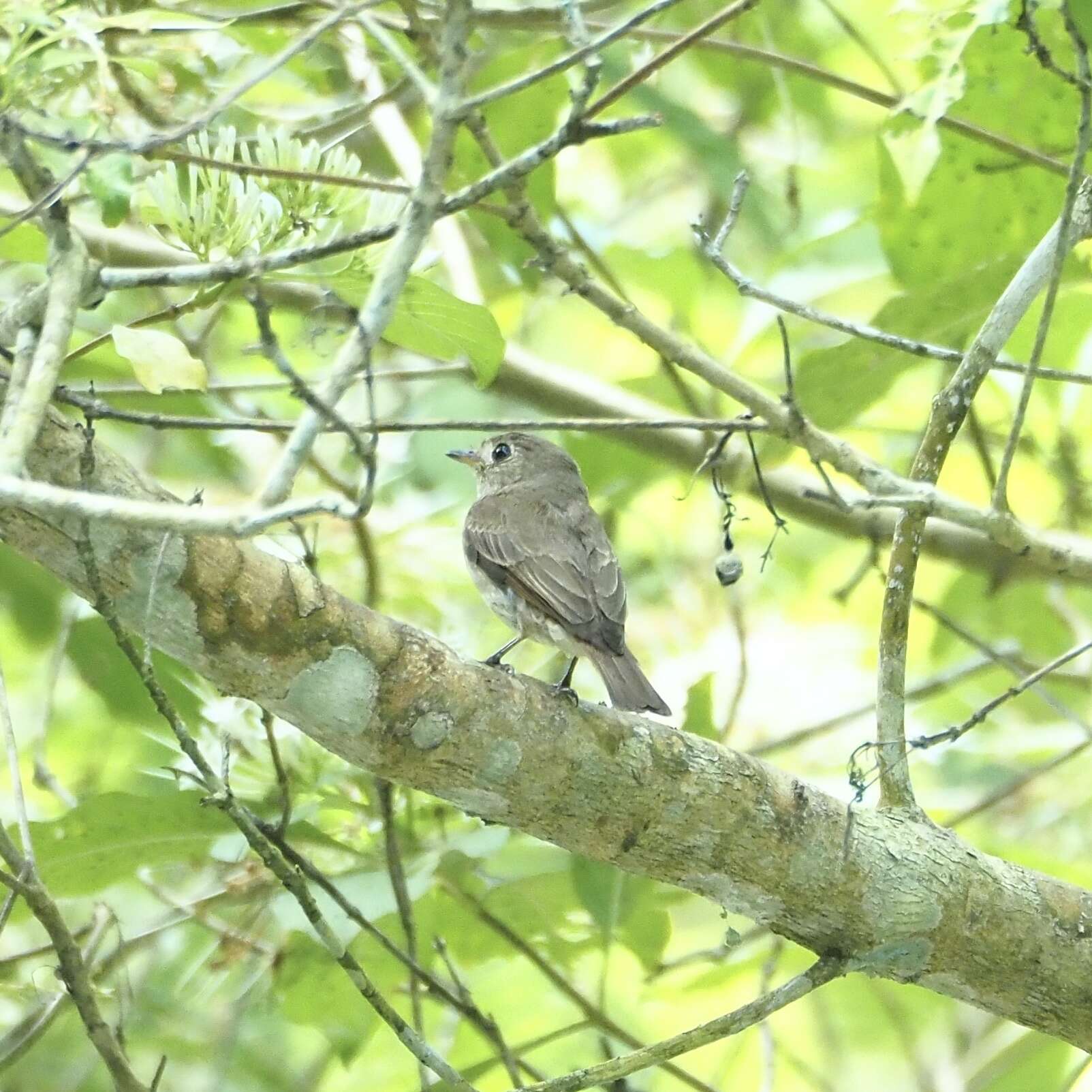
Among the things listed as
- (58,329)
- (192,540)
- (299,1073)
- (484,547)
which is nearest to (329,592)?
(192,540)

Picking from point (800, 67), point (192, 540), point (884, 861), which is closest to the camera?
point (192, 540)

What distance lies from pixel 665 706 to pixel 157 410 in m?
1.74

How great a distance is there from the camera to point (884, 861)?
291 cm

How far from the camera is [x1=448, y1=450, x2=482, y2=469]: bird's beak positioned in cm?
500

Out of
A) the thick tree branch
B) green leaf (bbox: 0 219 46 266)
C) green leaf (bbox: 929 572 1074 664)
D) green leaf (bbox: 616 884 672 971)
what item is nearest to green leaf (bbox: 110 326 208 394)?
the thick tree branch

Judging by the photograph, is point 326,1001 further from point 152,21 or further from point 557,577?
point 152,21

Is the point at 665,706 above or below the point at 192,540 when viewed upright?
above

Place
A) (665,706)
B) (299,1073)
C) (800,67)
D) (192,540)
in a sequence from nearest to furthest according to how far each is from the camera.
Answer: (192,540) < (665,706) < (800,67) < (299,1073)

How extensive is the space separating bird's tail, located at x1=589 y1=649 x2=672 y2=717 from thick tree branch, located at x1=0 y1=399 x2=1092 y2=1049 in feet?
1.15

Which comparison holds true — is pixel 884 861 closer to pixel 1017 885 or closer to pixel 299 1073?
pixel 1017 885

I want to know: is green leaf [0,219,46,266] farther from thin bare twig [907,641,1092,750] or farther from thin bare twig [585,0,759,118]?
thin bare twig [907,641,1092,750]

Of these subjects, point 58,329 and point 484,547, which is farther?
point 484,547

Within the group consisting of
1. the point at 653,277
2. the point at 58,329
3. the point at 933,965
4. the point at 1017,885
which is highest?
the point at 653,277

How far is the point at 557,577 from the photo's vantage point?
389cm
